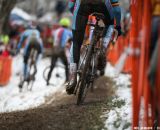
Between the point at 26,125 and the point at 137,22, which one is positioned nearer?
the point at 137,22

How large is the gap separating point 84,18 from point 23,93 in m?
9.73

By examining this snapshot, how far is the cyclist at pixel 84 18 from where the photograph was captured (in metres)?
8.87

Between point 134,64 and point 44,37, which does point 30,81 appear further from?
point 134,64

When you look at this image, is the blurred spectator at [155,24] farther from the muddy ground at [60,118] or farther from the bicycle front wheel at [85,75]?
the bicycle front wheel at [85,75]

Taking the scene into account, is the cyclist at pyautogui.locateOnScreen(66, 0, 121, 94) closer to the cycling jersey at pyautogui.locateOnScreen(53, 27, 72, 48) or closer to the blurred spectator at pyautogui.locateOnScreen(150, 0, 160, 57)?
the blurred spectator at pyautogui.locateOnScreen(150, 0, 160, 57)

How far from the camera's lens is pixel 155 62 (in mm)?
5070

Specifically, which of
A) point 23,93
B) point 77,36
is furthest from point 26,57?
point 77,36

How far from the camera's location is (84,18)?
893 centimetres

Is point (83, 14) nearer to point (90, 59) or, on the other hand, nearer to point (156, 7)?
point (90, 59)

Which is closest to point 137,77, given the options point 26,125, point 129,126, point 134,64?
point 134,64

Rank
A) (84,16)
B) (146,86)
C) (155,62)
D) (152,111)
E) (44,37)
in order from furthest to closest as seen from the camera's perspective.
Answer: (44,37) < (84,16) < (152,111) < (146,86) < (155,62)

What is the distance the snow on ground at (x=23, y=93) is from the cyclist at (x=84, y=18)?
7.92 feet

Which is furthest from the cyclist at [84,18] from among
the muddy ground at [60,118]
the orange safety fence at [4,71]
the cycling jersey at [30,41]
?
the orange safety fence at [4,71]

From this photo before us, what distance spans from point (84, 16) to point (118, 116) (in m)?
1.98
